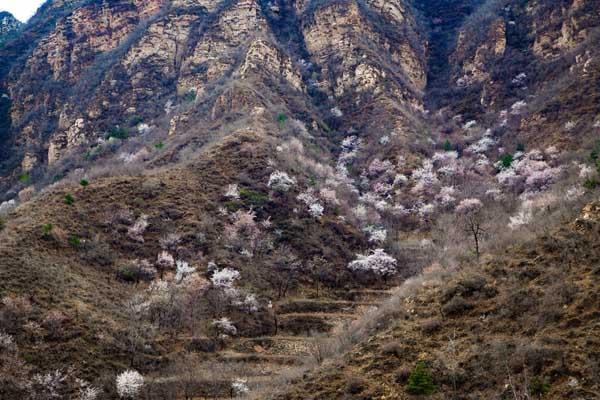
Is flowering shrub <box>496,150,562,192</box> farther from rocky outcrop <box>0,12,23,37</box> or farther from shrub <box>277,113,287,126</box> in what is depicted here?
rocky outcrop <box>0,12,23,37</box>

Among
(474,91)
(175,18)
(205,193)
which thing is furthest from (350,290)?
Result: (175,18)

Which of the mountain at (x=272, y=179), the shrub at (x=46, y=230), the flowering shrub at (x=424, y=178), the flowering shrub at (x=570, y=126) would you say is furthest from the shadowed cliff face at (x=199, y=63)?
the shrub at (x=46, y=230)

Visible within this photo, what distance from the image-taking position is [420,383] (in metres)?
20.5

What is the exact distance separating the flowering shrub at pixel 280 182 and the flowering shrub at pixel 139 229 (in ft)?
38.1

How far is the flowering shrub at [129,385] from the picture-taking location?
90.2 feet

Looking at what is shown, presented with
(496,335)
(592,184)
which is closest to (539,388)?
(496,335)

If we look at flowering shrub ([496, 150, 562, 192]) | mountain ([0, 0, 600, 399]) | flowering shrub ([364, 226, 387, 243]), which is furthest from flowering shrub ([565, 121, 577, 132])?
flowering shrub ([364, 226, 387, 243])

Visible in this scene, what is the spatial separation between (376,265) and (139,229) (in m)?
17.9

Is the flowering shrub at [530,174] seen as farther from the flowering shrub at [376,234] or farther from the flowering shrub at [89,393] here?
the flowering shrub at [89,393]

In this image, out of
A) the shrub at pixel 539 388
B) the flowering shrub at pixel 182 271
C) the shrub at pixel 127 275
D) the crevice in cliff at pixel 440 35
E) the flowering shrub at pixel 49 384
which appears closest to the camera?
the shrub at pixel 539 388

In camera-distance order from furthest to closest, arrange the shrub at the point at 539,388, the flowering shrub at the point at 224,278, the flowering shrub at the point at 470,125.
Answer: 1. the flowering shrub at the point at 470,125
2. the flowering shrub at the point at 224,278
3. the shrub at the point at 539,388

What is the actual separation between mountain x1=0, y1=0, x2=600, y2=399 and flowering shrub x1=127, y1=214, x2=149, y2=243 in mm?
155

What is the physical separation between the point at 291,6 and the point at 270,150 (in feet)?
151

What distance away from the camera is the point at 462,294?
25047 millimetres
